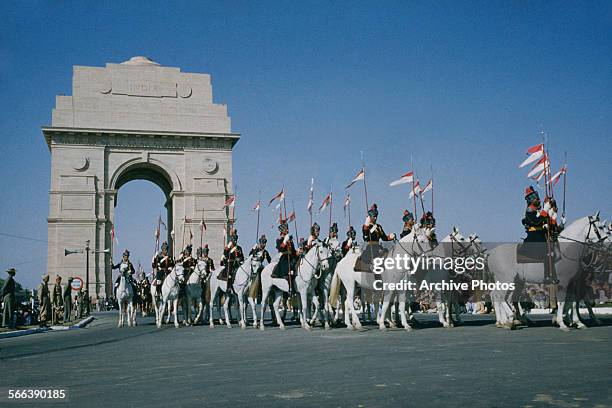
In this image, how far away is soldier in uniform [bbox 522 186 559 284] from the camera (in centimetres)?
1416

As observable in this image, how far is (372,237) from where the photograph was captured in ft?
53.5

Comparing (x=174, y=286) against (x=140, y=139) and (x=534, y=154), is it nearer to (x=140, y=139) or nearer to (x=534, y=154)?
(x=534, y=154)

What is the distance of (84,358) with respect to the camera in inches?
469

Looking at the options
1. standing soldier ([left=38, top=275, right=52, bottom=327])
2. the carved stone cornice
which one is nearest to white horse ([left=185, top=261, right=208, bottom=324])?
standing soldier ([left=38, top=275, right=52, bottom=327])

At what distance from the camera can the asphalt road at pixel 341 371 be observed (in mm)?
6543

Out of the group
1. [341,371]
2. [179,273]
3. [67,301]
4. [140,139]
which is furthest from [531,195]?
[140,139]

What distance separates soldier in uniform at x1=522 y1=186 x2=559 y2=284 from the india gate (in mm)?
33593

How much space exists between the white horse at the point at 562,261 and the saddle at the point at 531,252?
148 mm

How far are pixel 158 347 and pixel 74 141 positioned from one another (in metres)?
35.4

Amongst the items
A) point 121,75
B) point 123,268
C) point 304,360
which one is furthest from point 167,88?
point 304,360

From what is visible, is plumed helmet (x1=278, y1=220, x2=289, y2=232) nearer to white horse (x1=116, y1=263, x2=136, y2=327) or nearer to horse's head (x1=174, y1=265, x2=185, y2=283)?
horse's head (x1=174, y1=265, x2=185, y2=283)

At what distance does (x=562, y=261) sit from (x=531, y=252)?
659mm

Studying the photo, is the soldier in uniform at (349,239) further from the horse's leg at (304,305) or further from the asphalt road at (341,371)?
the asphalt road at (341,371)

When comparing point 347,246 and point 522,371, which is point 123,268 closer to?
point 347,246
